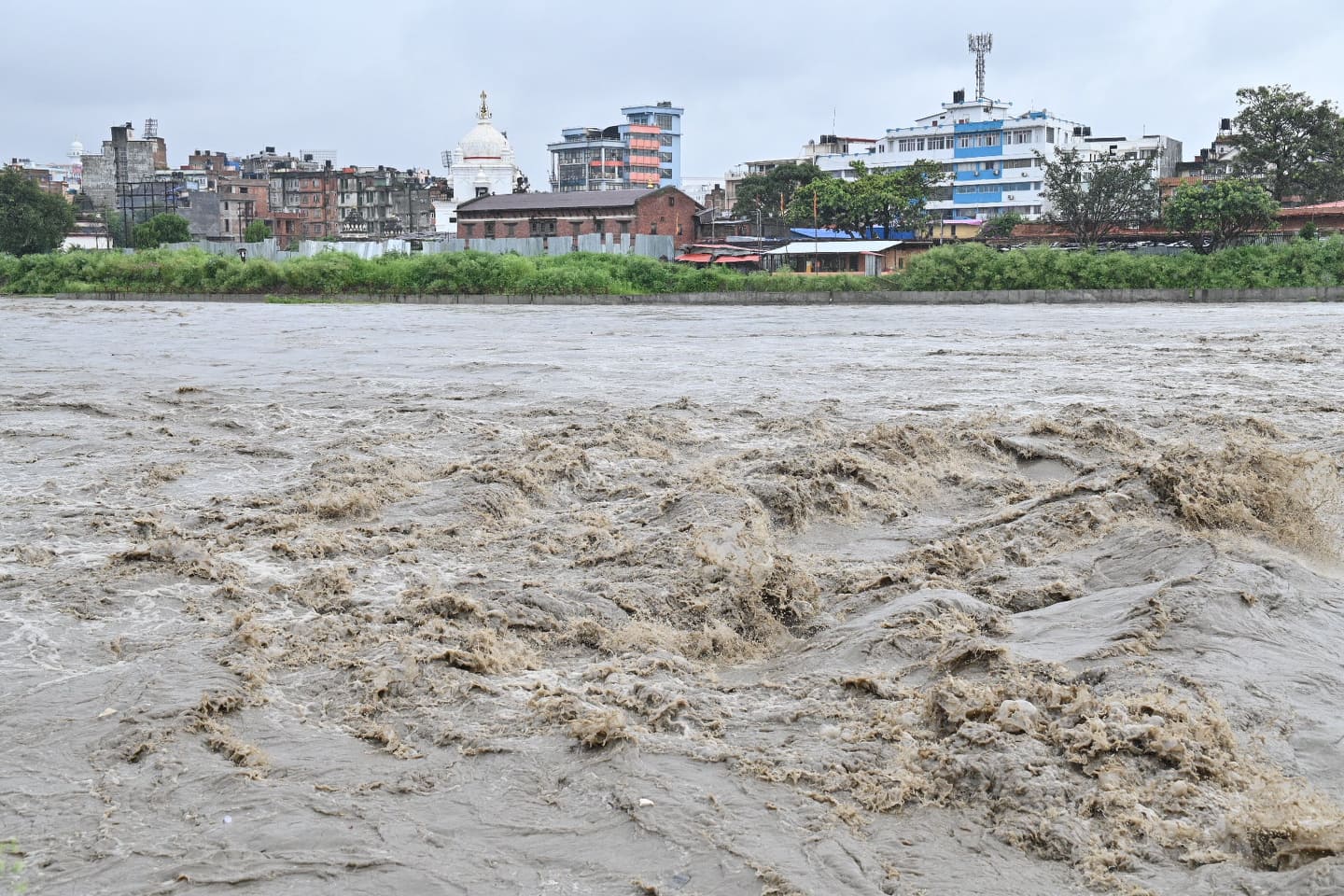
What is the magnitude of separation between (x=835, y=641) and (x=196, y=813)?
2735mm

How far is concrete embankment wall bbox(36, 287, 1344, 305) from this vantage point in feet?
128

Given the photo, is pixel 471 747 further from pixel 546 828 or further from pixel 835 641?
pixel 835 641

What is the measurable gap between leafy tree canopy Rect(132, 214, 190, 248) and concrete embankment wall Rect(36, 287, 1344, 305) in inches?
1157

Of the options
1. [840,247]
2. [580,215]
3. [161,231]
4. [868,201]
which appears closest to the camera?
[840,247]

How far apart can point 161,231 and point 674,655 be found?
7430 cm

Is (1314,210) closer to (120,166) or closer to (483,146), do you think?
(483,146)

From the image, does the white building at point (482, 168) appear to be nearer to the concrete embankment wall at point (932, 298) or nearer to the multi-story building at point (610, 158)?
the multi-story building at point (610, 158)

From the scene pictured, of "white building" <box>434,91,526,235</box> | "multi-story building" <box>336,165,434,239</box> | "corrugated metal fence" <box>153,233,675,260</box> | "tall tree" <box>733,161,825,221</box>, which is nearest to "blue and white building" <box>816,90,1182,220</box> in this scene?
"tall tree" <box>733,161,825,221</box>

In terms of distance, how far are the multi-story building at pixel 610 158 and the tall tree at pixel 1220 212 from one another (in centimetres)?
6111

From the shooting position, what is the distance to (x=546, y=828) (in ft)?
12.7

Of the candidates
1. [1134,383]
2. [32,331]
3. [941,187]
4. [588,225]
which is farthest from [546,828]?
[941,187]

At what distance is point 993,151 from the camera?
74.2 m

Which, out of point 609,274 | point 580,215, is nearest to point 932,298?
point 609,274

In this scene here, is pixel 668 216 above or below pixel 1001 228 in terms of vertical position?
above
